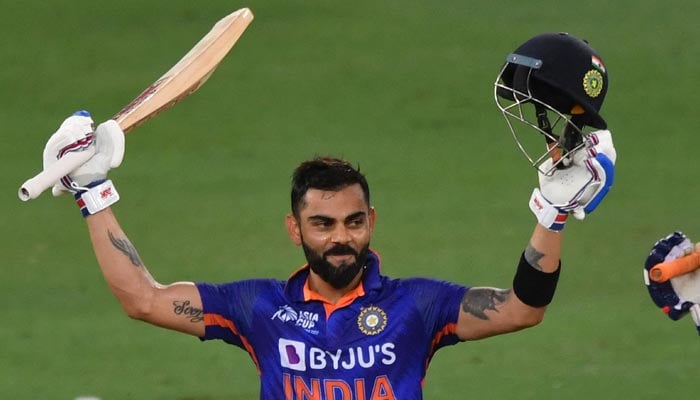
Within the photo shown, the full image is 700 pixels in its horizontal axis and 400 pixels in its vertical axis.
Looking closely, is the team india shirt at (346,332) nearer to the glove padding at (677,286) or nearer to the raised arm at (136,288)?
the raised arm at (136,288)

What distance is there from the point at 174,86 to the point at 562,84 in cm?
200

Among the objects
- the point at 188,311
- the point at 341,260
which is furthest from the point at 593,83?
the point at 188,311

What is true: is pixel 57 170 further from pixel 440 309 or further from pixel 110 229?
pixel 440 309

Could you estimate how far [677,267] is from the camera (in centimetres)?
613

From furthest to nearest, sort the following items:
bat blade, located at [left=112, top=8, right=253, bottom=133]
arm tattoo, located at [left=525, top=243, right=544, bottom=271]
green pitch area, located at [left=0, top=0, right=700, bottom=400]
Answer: green pitch area, located at [left=0, top=0, right=700, bottom=400] → bat blade, located at [left=112, top=8, right=253, bottom=133] → arm tattoo, located at [left=525, top=243, right=544, bottom=271]

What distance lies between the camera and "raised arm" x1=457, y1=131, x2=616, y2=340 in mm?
6145

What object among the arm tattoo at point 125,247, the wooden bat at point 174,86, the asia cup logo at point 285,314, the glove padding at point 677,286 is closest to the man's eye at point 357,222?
the asia cup logo at point 285,314

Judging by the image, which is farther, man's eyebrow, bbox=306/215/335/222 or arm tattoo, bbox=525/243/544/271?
man's eyebrow, bbox=306/215/335/222

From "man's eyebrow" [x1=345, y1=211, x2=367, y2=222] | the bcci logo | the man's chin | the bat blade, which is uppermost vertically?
the bat blade

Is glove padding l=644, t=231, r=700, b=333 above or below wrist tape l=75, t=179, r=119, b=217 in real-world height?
below

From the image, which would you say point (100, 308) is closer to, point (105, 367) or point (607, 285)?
point (105, 367)

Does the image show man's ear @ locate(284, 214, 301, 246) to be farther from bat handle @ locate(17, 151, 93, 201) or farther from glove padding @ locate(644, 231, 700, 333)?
glove padding @ locate(644, 231, 700, 333)

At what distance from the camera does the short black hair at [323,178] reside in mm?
6738

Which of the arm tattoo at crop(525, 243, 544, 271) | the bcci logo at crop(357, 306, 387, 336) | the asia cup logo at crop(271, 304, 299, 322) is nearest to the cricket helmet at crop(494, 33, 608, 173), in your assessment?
the arm tattoo at crop(525, 243, 544, 271)
